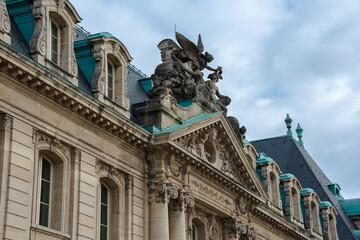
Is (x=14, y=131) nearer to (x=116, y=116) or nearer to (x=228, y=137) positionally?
(x=116, y=116)

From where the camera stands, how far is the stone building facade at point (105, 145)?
25469 mm

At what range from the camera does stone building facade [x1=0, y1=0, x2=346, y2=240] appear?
25.5 metres

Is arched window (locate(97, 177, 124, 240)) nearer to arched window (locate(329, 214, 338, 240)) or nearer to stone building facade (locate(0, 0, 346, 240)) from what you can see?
stone building facade (locate(0, 0, 346, 240))

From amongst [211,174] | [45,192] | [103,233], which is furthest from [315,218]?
[45,192]

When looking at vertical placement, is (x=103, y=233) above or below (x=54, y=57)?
below

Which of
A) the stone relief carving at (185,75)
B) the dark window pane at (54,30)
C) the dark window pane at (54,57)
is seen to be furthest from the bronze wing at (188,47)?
the dark window pane at (54,57)

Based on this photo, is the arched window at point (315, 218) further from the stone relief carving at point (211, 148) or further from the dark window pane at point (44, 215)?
the dark window pane at point (44, 215)

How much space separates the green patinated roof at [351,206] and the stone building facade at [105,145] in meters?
25.7

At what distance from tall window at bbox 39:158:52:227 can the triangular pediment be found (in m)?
6.78

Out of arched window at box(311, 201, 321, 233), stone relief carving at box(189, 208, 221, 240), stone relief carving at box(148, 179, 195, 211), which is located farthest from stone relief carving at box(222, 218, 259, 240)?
arched window at box(311, 201, 321, 233)

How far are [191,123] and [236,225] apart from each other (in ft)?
22.7

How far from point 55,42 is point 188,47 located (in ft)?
35.3

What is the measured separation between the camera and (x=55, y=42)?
2930 cm

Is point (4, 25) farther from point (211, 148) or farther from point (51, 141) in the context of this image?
point (211, 148)
